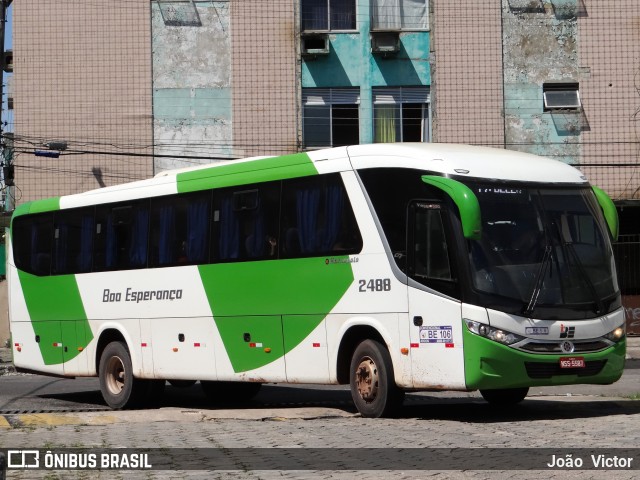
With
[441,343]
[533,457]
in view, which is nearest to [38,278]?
[441,343]

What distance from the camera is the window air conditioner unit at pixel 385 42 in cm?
3183

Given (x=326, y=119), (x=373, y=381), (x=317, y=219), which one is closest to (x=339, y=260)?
(x=317, y=219)

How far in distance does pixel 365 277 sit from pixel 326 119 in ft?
62.4

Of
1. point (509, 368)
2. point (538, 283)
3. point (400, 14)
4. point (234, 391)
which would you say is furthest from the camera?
point (400, 14)

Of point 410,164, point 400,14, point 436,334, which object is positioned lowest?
point 436,334

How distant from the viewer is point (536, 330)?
1241 centimetres

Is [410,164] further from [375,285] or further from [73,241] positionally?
[73,241]

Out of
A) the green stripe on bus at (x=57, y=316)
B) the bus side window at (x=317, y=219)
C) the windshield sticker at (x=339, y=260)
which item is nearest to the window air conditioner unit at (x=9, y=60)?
the green stripe on bus at (x=57, y=316)

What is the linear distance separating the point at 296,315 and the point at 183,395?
5.54 meters

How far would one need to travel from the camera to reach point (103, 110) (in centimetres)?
3156

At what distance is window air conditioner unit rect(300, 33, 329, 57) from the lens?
31.8m

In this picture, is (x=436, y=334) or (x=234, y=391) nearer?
(x=436, y=334)

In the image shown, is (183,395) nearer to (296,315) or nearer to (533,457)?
(296,315)

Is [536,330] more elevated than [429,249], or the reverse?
[429,249]
